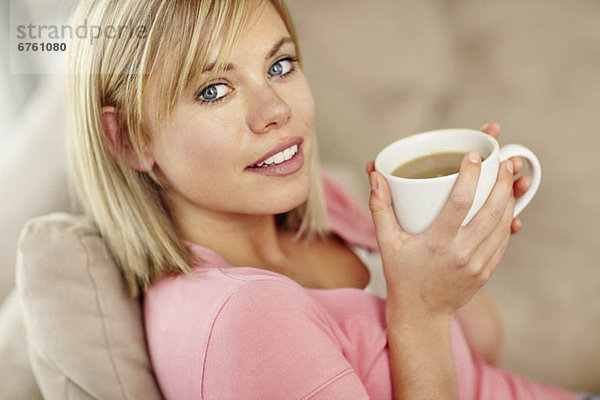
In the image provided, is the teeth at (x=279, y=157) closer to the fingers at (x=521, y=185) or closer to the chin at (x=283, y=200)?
the chin at (x=283, y=200)

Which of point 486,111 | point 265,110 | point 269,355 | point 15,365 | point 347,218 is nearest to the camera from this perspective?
point 269,355

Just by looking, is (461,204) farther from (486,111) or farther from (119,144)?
(486,111)

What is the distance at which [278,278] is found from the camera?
0.80m

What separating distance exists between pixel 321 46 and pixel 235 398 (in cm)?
119

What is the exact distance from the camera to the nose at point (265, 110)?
2.69 feet

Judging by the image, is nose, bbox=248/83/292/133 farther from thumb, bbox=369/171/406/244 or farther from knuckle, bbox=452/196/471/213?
knuckle, bbox=452/196/471/213

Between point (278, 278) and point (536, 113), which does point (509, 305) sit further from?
point (278, 278)

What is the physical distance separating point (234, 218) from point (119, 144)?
213mm

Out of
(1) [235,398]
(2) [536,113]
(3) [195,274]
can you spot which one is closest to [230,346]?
(1) [235,398]

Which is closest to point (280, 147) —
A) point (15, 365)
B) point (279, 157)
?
point (279, 157)

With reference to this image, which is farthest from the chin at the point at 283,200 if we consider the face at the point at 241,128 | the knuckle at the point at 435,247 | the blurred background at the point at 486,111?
the blurred background at the point at 486,111

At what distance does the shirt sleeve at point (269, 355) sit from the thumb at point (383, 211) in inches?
6.0

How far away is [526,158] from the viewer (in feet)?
2.76

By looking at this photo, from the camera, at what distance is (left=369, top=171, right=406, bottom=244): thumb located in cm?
78
